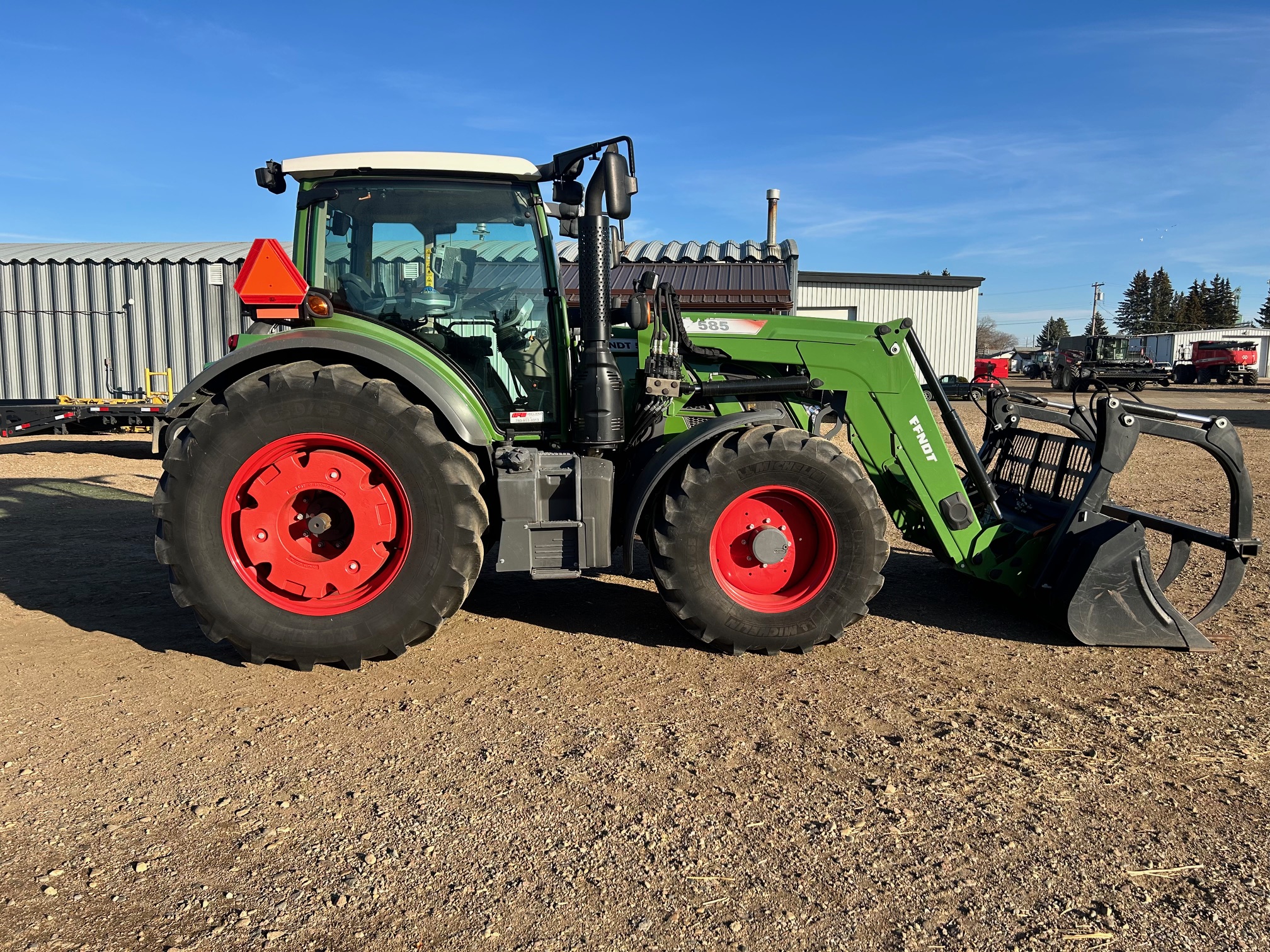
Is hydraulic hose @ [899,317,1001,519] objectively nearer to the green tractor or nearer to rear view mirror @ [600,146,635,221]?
the green tractor

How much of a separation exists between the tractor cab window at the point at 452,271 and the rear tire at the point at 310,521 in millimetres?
610

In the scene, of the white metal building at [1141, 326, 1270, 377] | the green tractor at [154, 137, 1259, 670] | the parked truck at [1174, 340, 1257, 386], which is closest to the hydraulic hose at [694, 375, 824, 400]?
the green tractor at [154, 137, 1259, 670]

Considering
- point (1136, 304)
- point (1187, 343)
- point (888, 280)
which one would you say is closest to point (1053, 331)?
point (1136, 304)

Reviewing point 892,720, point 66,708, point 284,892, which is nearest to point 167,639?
point 66,708

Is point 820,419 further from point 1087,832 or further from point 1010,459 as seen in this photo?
point 1087,832

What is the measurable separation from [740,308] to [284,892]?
14388 mm

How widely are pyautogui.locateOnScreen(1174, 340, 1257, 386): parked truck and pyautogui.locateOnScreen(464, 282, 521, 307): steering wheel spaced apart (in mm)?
43763

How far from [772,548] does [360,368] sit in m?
2.22

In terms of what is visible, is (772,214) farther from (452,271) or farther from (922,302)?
(452,271)

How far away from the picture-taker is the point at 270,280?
396cm

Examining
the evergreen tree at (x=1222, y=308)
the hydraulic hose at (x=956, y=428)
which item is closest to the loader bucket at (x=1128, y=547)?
the hydraulic hose at (x=956, y=428)

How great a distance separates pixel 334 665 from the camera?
4031mm

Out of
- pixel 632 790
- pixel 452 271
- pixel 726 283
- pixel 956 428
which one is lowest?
Result: pixel 632 790

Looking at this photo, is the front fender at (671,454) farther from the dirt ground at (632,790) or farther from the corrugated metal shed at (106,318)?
the corrugated metal shed at (106,318)
